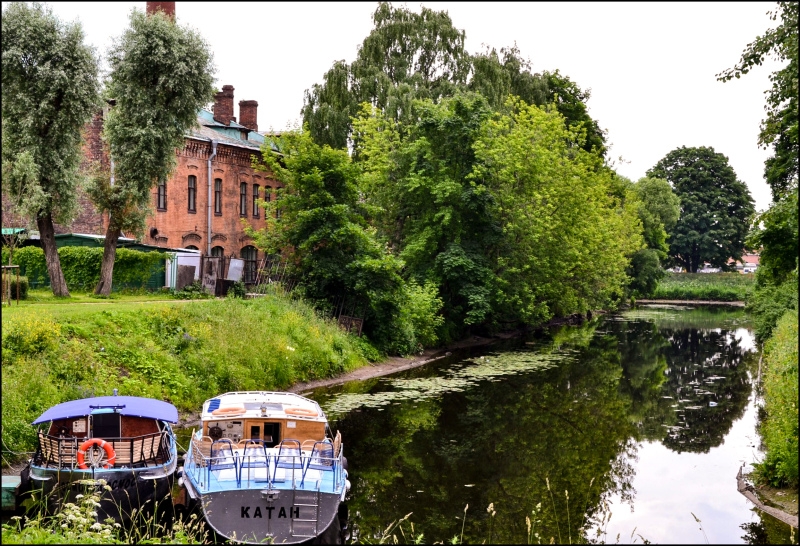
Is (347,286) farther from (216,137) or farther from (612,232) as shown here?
(612,232)

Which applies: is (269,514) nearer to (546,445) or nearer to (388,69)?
(546,445)

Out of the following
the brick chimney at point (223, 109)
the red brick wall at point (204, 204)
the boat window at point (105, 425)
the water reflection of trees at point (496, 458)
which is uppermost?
the brick chimney at point (223, 109)

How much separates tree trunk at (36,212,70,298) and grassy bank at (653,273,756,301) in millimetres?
73331

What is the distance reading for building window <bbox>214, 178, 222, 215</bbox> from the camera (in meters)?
48.0

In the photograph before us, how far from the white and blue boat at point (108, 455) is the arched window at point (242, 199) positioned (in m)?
33.9

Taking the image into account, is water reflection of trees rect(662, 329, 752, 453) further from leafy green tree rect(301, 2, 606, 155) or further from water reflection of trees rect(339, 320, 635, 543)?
leafy green tree rect(301, 2, 606, 155)

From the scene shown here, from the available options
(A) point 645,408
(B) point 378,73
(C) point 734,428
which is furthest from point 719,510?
(B) point 378,73

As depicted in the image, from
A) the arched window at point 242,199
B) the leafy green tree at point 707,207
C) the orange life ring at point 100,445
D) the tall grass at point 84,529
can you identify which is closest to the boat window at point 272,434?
the tall grass at point 84,529

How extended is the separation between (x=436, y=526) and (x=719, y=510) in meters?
5.88

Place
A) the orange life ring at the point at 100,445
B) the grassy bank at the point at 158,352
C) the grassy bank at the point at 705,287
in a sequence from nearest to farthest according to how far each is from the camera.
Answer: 1. the orange life ring at the point at 100,445
2. the grassy bank at the point at 158,352
3. the grassy bank at the point at 705,287

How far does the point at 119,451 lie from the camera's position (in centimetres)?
1548

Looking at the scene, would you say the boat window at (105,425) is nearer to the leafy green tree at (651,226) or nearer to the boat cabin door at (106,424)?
the boat cabin door at (106,424)

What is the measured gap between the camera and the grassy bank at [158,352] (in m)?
19.9

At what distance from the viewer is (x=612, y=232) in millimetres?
55531
